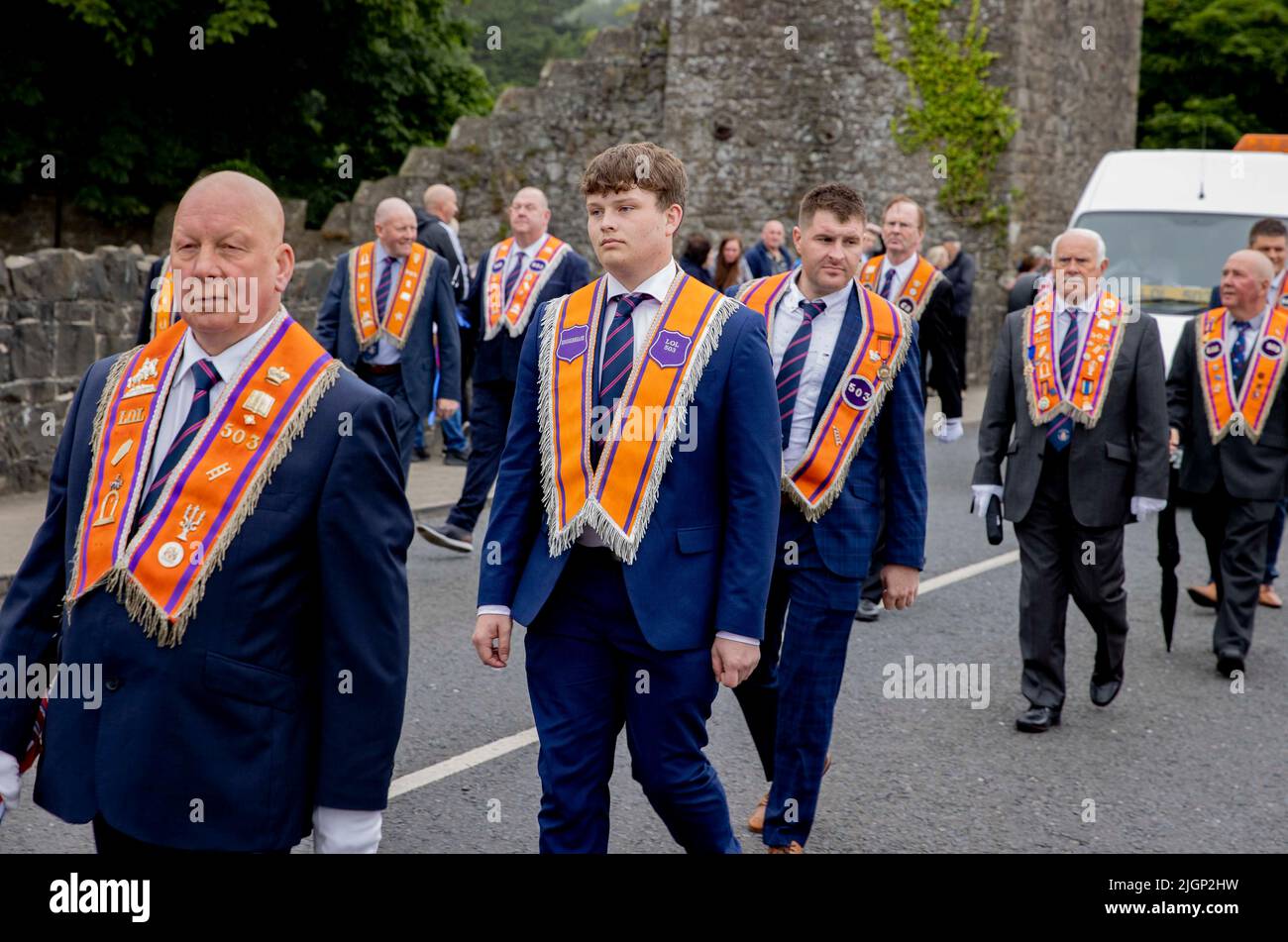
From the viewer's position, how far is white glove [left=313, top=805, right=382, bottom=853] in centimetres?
292

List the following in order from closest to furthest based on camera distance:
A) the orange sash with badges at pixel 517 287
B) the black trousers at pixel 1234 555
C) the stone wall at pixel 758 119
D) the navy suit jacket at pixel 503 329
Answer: the black trousers at pixel 1234 555, the navy suit jacket at pixel 503 329, the orange sash with badges at pixel 517 287, the stone wall at pixel 758 119

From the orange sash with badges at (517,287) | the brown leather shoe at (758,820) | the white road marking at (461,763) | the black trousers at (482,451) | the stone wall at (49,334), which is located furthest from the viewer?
the stone wall at (49,334)

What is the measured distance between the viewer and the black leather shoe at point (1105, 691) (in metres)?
6.84

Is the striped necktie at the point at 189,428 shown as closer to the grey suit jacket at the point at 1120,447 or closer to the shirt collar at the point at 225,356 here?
the shirt collar at the point at 225,356

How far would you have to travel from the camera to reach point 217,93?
2397 cm

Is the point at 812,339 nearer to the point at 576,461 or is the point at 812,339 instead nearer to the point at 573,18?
the point at 576,461

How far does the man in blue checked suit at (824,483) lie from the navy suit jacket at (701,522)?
1165 millimetres

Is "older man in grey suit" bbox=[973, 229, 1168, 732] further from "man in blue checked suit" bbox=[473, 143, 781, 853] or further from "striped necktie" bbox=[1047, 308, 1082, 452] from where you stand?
"man in blue checked suit" bbox=[473, 143, 781, 853]

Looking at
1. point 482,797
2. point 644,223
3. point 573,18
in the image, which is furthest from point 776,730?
point 573,18

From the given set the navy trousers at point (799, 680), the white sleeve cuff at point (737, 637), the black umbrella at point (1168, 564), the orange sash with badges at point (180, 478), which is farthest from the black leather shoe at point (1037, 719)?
the orange sash with badges at point (180, 478)

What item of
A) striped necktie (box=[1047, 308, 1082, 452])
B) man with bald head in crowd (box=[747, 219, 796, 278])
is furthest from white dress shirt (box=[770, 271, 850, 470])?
man with bald head in crowd (box=[747, 219, 796, 278])

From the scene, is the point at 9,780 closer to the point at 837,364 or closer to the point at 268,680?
the point at 268,680

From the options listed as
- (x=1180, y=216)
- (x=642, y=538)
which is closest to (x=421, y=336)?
(x=642, y=538)

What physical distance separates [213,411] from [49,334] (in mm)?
8446
